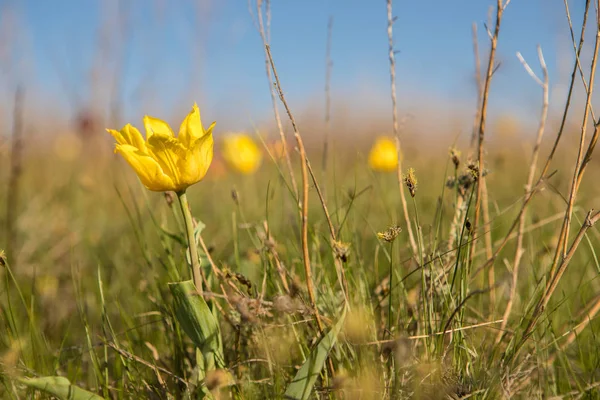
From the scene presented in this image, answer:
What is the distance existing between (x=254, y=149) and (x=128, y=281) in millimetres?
1739

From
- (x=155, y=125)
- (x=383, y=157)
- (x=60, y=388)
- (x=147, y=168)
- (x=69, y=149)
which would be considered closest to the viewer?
(x=60, y=388)

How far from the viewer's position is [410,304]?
1.00 meters

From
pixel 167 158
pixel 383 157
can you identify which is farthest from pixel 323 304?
pixel 383 157

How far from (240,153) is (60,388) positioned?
2.31 meters

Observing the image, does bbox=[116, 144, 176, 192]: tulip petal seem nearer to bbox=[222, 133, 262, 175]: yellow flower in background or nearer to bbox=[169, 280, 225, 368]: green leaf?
bbox=[169, 280, 225, 368]: green leaf

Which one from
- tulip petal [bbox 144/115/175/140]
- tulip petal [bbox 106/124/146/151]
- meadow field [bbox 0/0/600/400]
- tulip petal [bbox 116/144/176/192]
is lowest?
meadow field [bbox 0/0/600/400]

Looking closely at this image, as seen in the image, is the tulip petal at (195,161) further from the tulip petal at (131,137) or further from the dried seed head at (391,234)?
the dried seed head at (391,234)

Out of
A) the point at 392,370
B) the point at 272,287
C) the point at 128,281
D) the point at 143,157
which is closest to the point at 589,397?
the point at 392,370

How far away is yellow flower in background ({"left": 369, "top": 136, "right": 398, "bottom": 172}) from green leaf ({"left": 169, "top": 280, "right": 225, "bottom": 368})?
2017mm

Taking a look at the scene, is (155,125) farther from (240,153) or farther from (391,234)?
(240,153)

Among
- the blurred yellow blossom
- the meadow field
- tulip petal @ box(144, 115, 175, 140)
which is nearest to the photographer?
the meadow field

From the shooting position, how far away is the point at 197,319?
79cm

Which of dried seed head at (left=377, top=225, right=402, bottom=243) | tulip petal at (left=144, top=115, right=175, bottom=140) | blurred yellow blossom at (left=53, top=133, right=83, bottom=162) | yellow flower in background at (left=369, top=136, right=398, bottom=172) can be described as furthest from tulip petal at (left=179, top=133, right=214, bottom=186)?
blurred yellow blossom at (left=53, top=133, right=83, bottom=162)

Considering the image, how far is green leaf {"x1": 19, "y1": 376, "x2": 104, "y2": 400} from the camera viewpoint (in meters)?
0.69
